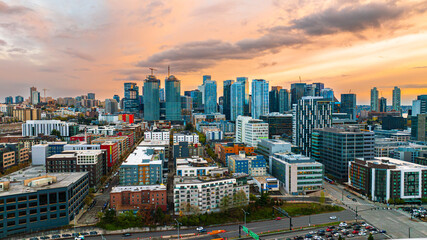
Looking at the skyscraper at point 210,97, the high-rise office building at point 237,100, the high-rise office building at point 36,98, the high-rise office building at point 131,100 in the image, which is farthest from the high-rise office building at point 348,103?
the high-rise office building at point 36,98

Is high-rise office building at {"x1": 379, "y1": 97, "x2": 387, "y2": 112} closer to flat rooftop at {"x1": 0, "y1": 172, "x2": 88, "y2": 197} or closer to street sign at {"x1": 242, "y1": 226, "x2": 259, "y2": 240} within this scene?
street sign at {"x1": 242, "y1": 226, "x2": 259, "y2": 240}

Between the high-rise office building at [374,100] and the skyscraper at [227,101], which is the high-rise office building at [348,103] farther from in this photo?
the skyscraper at [227,101]

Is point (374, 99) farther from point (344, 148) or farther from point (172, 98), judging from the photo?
point (344, 148)

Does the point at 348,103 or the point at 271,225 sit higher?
the point at 348,103

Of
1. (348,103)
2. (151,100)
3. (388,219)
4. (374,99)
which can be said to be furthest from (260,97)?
(388,219)

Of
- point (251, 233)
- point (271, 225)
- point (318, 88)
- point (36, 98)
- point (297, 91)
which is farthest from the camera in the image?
point (36, 98)

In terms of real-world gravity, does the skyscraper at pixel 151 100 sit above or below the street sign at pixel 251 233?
above

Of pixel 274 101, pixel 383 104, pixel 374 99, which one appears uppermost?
pixel 374 99
